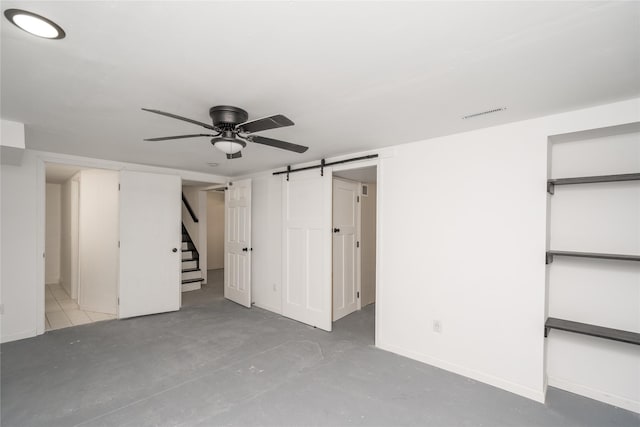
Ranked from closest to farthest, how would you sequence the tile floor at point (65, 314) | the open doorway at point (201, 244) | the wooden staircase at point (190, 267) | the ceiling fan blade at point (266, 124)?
the ceiling fan blade at point (266, 124) → the tile floor at point (65, 314) → the open doorway at point (201, 244) → the wooden staircase at point (190, 267)

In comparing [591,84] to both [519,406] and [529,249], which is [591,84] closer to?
[529,249]

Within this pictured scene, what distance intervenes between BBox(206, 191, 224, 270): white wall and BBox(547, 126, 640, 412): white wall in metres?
7.67

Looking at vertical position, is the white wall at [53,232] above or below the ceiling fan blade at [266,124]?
below

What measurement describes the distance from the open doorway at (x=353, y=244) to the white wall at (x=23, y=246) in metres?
3.66

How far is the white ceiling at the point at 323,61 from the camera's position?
3.74 ft

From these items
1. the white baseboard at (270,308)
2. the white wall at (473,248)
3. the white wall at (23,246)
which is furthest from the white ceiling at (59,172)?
the white wall at (473,248)

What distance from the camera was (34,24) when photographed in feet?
3.86

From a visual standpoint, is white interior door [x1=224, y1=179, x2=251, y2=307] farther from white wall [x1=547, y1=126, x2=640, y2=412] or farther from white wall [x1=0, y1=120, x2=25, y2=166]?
white wall [x1=547, y1=126, x2=640, y2=412]

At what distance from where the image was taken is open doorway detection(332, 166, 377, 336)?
4047 mm

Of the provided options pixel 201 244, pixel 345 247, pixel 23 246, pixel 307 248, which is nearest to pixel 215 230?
pixel 201 244

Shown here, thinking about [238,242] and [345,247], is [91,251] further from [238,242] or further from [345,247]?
[345,247]

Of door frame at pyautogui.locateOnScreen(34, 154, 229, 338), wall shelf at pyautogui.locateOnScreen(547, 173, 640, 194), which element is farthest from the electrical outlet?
door frame at pyautogui.locateOnScreen(34, 154, 229, 338)

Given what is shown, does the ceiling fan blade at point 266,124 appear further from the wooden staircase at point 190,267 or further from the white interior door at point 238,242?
the wooden staircase at point 190,267

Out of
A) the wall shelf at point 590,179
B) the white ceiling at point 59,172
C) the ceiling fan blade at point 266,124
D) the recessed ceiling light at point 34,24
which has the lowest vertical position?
the wall shelf at point 590,179
